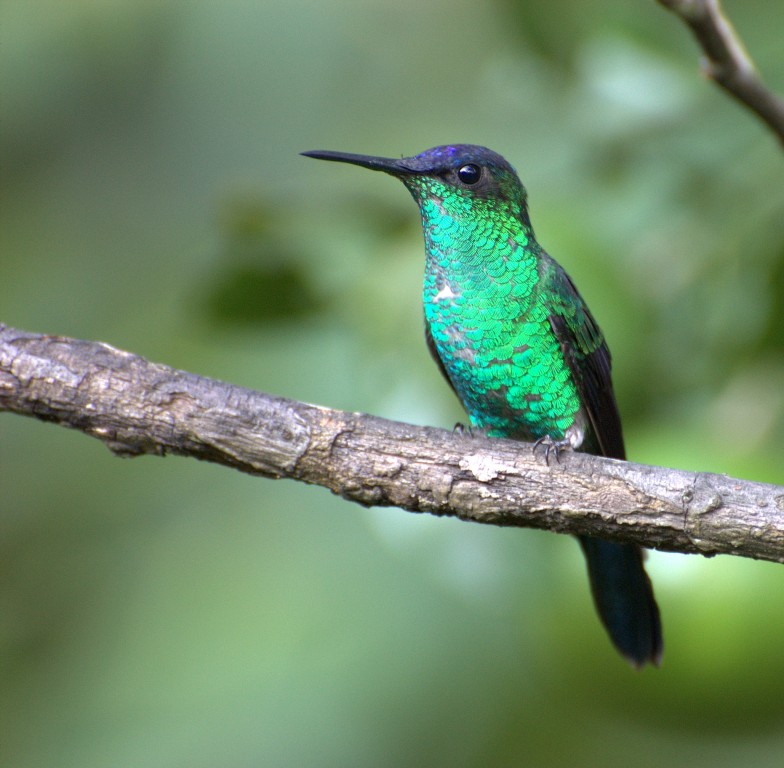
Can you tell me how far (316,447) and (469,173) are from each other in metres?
1.03

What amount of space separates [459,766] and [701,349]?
169cm

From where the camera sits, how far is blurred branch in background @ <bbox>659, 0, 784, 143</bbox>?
1807 mm

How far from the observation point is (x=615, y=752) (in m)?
3.32

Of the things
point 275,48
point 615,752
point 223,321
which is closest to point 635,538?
point 223,321

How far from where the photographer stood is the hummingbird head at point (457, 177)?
2.52 meters

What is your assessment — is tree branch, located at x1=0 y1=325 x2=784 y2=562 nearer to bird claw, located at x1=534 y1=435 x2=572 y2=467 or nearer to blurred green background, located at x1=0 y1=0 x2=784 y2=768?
bird claw, located at x1=534 y1=435 x2=572 y2=467

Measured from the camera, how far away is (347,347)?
Result: 242cm

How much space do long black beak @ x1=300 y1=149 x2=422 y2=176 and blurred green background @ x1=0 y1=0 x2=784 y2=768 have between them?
0.27ft

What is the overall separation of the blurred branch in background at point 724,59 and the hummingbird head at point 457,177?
705mm

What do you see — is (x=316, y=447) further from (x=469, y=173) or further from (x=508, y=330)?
(x=469, y=173)

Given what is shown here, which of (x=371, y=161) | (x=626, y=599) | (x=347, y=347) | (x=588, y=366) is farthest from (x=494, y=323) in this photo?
(x=626, y=599)

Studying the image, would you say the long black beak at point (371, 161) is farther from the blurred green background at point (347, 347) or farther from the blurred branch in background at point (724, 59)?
the blurred branch in background at point (724, 59)

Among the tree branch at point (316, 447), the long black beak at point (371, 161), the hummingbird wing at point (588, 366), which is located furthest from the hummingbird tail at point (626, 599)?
the long black beak at point (371, 161)

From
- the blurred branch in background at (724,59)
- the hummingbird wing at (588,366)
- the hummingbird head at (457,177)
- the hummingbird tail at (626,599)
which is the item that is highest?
the blurred branch in background at (724,59)
